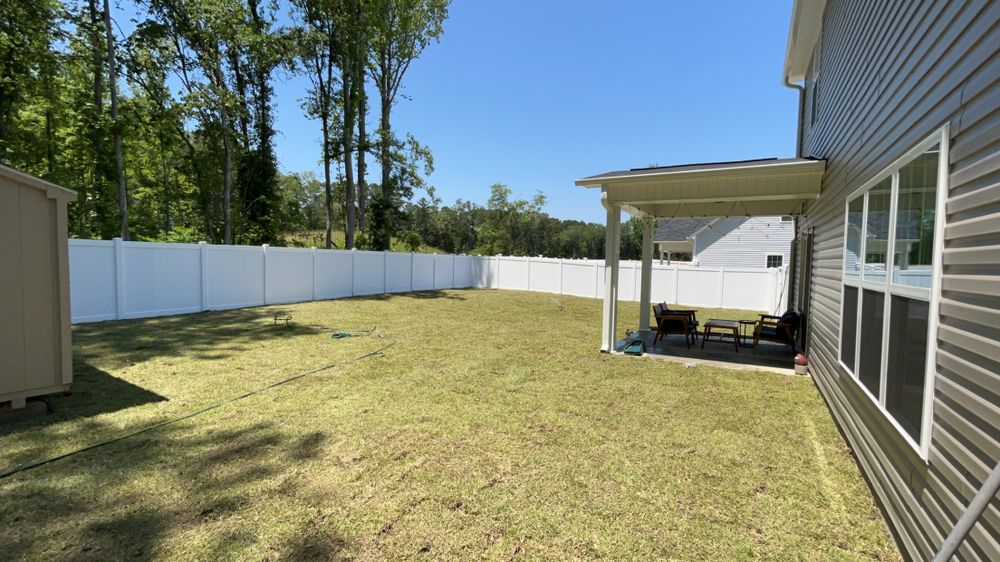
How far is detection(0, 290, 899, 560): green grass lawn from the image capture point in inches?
94.3

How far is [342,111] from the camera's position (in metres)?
19.3

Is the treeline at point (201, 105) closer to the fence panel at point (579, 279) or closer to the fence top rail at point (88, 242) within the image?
the fence top rail at point (88, 242)

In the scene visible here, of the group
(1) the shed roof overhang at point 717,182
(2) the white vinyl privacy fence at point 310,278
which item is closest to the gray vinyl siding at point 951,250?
(1) the shed roof overhang at point 717,182

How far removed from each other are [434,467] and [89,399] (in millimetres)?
4053

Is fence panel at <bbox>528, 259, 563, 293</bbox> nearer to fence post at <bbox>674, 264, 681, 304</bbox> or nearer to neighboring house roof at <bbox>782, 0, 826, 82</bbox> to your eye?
fence post at <bbox>674, 264, 681, 304</bbox>

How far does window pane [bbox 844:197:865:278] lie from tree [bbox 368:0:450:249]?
1867 cm

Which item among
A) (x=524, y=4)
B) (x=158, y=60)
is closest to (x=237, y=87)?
(x=158, y=60)

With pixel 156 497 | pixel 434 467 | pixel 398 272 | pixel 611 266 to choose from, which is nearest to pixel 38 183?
pixel 156 497

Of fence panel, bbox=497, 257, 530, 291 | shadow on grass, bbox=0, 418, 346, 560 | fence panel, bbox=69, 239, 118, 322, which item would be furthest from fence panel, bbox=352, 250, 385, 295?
shadow on grass, bbox=0, 418, 346, 560

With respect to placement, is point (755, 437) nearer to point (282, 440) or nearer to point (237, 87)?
point (282, 440)

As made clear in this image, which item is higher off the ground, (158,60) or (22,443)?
(158,60)

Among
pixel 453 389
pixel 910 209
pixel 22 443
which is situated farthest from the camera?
pixel 453 389

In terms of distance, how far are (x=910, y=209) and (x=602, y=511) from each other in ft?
8.56

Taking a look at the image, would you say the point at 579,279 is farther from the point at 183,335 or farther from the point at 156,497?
the point at 156,497
